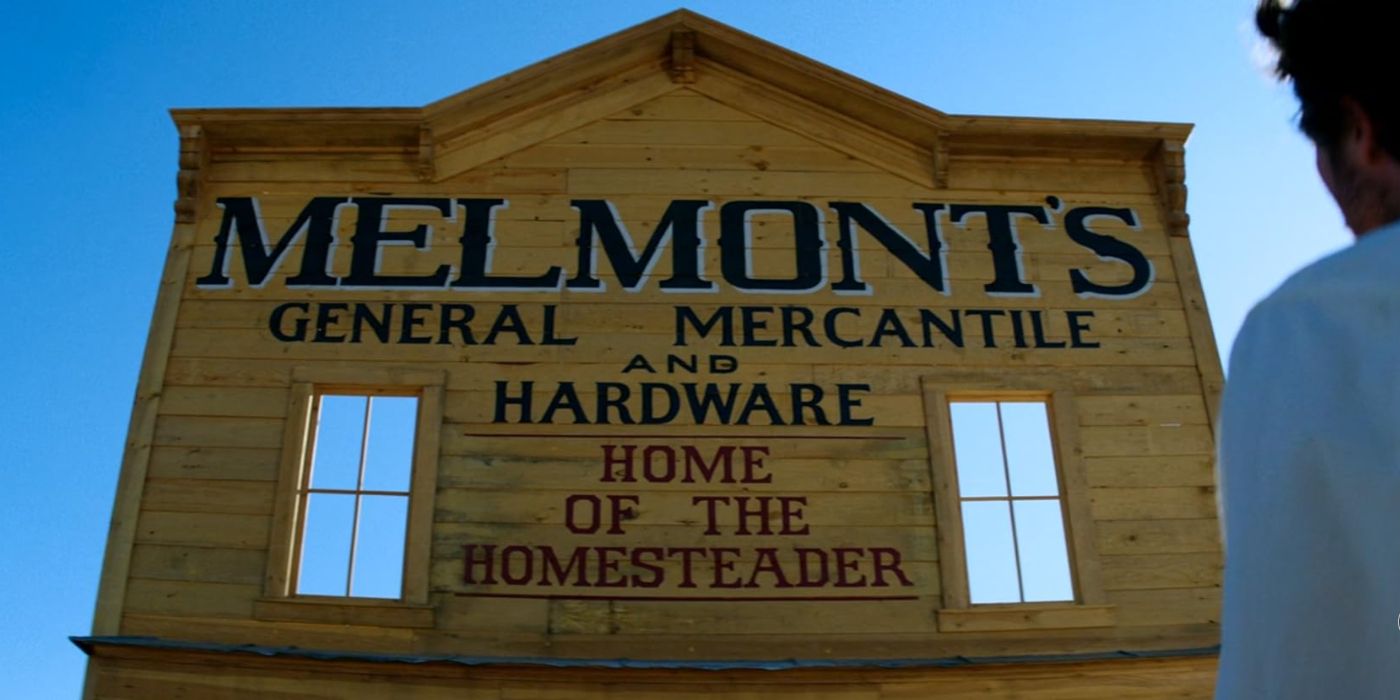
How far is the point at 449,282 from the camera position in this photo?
31.8 ft

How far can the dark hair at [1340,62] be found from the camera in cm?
83

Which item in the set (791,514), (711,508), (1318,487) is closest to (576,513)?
(711,508)

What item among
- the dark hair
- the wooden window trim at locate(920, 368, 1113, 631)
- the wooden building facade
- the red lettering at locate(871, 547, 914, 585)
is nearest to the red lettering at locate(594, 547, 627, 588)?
the wooden building facade

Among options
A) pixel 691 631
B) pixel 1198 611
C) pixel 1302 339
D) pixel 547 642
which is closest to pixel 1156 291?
pixel 1198 611

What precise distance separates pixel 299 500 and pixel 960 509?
4661 mm

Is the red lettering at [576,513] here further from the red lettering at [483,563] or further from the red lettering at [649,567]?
the red lettering at [483,563]

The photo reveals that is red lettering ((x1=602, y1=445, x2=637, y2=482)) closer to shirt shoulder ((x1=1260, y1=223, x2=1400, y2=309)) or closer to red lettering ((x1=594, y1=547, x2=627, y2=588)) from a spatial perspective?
red lettering ((x1=594, y1=547, x2=627, y2=588))

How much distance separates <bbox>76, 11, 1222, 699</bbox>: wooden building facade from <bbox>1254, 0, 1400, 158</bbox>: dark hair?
24.8ft

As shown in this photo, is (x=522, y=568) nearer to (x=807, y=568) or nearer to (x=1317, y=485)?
(x=807, y=568)

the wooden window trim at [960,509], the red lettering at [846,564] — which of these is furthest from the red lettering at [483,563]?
the wooden window trim at [960,509]

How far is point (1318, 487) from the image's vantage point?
693 millimetres

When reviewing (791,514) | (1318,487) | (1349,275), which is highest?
(791,514)

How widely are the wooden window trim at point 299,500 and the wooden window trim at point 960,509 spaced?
3.53 m

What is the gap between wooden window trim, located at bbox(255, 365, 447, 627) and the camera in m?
8.44
